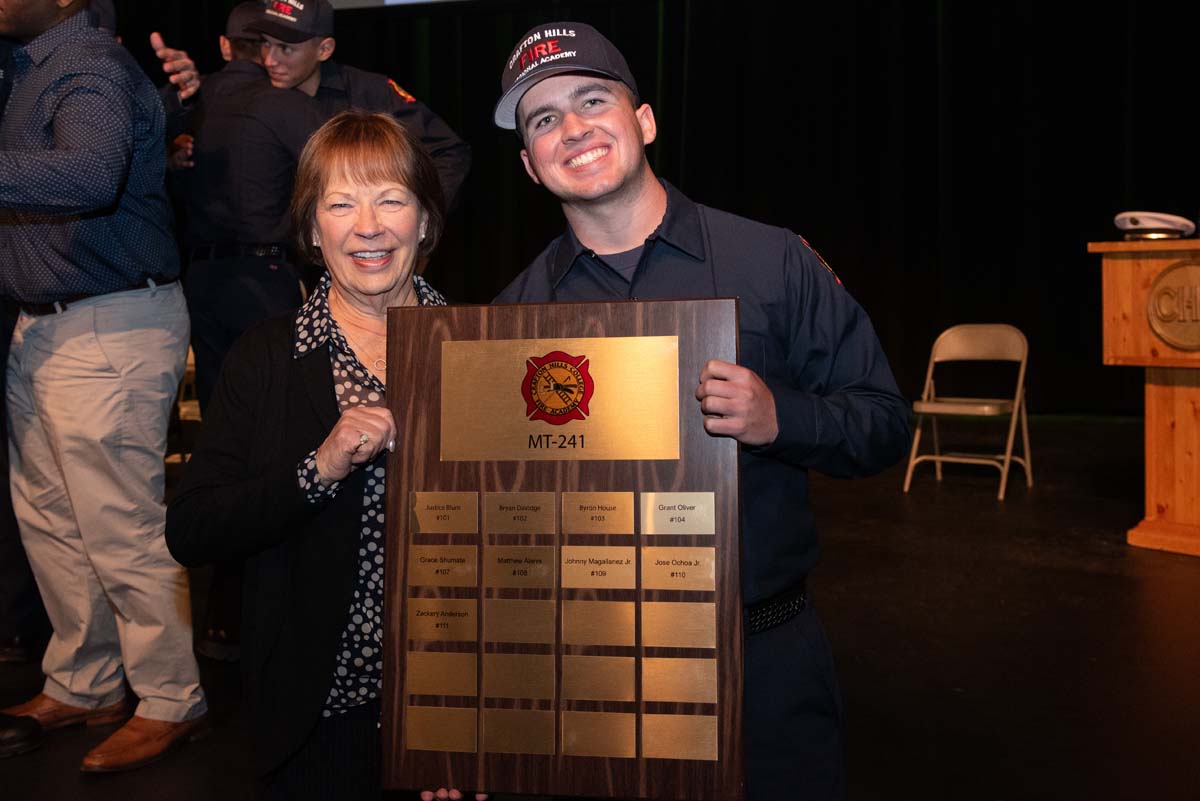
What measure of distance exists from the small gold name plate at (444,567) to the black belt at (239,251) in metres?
2.04

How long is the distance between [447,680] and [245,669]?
38 centimetres

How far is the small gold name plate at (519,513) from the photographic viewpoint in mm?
1231

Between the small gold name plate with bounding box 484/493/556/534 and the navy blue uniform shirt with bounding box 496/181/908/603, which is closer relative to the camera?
the small gold name plate with bounding box 484/493/556/534

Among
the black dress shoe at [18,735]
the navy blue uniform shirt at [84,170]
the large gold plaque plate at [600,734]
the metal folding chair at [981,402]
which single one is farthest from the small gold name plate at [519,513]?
the metal folding chair at [981,402]

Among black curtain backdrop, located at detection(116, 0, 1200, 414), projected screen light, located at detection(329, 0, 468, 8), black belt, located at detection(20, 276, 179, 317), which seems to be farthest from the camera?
projected screen light, located at detection(329, 0, 468, 8)

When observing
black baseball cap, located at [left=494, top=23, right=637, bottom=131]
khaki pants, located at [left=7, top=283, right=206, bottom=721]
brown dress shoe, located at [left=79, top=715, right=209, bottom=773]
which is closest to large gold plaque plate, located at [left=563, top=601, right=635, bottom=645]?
black baseball cap, located at [left=494, top=23, right=637, bottom=131]

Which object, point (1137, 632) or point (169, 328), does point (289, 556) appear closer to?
point (169, 328)

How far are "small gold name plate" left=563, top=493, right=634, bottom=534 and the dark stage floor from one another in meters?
1.61

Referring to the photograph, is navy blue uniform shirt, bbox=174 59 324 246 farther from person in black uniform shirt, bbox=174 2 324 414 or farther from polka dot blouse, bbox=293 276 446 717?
polka dot blouse, bbox=293 276 446 717

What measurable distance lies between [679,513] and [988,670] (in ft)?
8.07

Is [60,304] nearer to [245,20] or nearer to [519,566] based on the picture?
[245,20]

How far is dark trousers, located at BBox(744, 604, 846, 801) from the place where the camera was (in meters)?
1.40

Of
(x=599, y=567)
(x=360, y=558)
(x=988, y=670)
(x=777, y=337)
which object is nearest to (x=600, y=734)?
(x=599, y=567)

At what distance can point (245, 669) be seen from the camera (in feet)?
4.74
